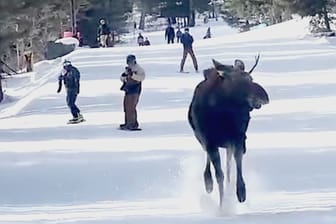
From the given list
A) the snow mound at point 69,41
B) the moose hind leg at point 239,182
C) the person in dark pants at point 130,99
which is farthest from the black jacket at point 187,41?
the moose hind leg at point 239,182

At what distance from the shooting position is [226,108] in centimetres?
1012

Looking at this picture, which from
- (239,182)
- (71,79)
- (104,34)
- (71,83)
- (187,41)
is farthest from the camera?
(104,34)

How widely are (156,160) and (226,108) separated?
19.6ft

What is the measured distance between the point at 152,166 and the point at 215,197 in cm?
389

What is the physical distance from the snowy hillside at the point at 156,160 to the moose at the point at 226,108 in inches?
27.8

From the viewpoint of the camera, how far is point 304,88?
28.7 m

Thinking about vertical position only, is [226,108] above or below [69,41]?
above

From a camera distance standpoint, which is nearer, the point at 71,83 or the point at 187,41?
the point at 71,83

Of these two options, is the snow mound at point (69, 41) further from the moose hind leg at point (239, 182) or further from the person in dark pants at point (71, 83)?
the moose hind leg at point (239, 182)

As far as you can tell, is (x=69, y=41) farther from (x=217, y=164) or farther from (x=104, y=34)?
(x=217, y=164)

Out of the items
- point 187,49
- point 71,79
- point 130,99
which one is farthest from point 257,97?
point 187,49

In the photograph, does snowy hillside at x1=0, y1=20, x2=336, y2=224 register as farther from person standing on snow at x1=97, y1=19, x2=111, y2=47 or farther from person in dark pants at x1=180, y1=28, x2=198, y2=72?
person standing on snow at x1=97, y1=19, x2=111, y2=47

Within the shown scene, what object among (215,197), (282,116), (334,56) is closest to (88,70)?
(334,56)

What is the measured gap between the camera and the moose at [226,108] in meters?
10.1
